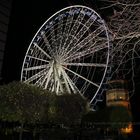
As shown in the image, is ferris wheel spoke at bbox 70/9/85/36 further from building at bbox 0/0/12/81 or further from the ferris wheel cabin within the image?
the ferris wheel cabin

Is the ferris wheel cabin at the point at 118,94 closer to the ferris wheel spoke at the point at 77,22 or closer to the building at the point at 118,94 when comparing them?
the building at the point at 118,94

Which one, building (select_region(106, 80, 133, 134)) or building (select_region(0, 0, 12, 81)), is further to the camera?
building (select_region(106, 80, 133, 134))

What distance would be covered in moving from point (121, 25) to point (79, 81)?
13018 millimetres

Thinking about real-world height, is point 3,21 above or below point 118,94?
above

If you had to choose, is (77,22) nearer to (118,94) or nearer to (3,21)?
(3,21)

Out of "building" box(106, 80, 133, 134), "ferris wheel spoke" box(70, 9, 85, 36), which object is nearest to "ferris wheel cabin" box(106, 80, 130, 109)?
"building" box(106, 80, 133, 134)

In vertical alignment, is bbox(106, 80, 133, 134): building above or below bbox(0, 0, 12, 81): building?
below

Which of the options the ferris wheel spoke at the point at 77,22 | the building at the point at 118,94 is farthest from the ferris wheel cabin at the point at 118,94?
the ferris wheel spoke at the point at 77,22

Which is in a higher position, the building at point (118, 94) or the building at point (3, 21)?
the building at point (3, 21)

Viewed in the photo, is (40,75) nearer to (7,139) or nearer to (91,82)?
(91,82)

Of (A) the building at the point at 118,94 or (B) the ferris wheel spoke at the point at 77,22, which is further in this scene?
(A) the building at the point at 118,94

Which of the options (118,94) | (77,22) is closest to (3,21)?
(77,22)

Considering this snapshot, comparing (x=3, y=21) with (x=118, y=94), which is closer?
(x=3, y=21)

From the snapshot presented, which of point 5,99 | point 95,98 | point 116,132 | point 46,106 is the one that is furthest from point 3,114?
point 95,98
